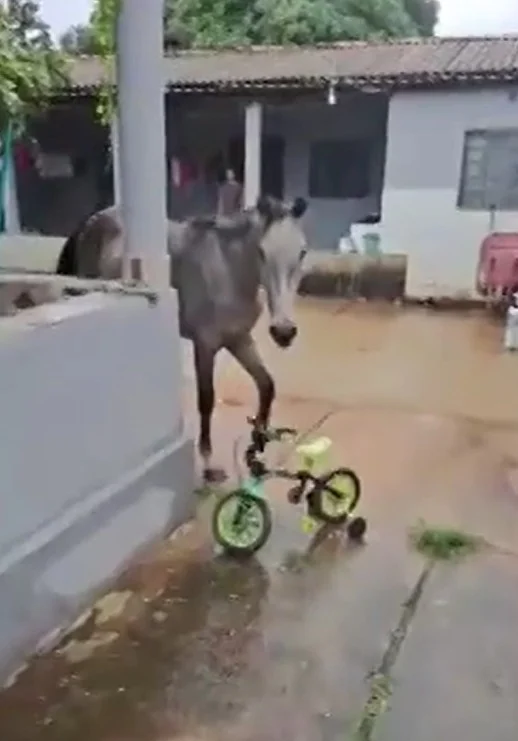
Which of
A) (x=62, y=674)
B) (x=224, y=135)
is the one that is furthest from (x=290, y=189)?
(x=62, y=674)

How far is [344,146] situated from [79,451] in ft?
38.1

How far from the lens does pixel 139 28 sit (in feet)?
12.0

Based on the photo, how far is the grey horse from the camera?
417 centimetres

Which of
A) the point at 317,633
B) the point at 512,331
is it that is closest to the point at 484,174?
the point at 512,331

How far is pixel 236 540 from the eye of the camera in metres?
3.83

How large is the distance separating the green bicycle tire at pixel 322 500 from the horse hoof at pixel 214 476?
0.77 m

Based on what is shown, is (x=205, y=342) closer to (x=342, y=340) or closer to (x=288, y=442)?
(x=288, y=442)

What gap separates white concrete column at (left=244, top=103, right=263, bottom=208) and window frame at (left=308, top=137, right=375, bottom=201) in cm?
178

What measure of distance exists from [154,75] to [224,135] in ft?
37.2

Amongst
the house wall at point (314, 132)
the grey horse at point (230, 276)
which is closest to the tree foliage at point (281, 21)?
the house wall at point (314, 132)

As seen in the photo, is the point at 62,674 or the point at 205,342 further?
the point at 205,342

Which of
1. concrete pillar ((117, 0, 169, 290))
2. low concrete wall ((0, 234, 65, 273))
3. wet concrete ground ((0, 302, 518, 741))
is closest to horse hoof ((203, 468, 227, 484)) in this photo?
wet concrete ground ((0, 302, 518, 741))

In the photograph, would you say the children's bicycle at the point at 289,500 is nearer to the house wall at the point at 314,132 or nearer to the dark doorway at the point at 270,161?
the house wall at the point at 314,132

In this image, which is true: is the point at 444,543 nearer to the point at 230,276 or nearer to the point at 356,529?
the point at 356,529
